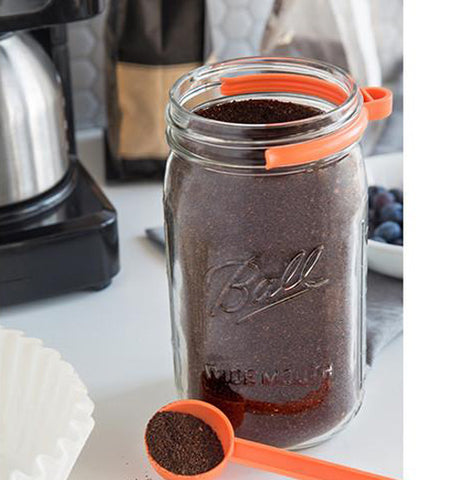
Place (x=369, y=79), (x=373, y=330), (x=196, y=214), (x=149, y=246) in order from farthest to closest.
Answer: (x=369, y=79) → (x=149, y=246) → (x=373, y=330) → (x=196, y=214)

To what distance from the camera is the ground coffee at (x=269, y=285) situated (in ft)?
1.70

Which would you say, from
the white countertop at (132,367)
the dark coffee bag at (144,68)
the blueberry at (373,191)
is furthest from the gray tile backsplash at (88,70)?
the blueberry at (373,191)

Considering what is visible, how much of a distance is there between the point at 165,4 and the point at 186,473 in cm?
47

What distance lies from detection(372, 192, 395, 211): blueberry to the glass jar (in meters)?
0.23

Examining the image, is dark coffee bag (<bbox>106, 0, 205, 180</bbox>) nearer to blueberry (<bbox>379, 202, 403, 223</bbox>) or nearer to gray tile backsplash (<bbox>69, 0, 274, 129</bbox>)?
gray tile backsplash (<bbox>69, 0, 274, 129</bbox>)

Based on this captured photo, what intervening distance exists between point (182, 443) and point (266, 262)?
12 cm

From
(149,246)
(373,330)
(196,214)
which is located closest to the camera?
(196,214)

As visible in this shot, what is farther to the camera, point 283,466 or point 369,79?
point 369,79

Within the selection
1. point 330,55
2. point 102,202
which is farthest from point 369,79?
Answer: point 102,202

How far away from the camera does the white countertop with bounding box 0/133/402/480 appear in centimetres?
58

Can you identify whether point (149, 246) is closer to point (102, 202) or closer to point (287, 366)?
point (102, 202)

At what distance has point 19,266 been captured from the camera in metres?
0.71

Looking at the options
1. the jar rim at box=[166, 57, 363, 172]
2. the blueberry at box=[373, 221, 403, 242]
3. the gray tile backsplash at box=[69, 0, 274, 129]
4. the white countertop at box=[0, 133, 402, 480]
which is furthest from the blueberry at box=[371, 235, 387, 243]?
the gray tile backsplash at box=[69, 0, 274, 129]

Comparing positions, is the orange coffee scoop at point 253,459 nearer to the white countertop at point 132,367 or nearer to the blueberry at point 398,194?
the white countertop at point 132,367
